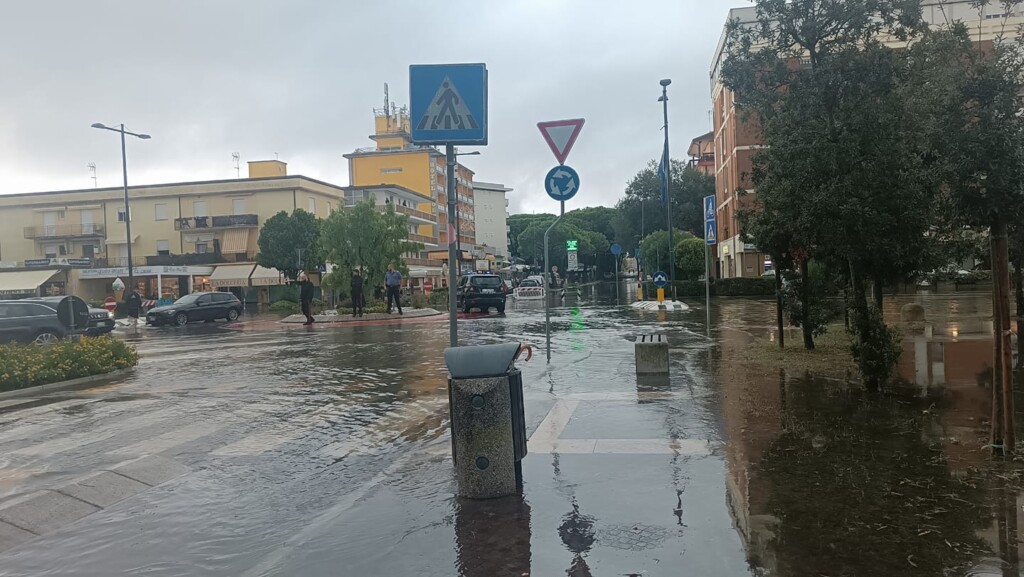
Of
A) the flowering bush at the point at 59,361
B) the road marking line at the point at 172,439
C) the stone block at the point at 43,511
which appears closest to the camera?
the stone block at the point at 43,511

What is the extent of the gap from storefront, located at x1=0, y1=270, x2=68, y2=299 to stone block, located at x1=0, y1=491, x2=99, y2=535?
5297 centimetres

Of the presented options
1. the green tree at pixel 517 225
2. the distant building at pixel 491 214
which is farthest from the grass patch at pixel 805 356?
the green tree at pixel 517 225

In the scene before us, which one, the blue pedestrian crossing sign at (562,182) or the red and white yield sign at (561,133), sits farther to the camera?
the blue pedestrian crossing sign at (562,182)

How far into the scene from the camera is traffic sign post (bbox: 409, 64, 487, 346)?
6250mm

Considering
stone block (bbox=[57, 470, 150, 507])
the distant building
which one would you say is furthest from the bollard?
the distant building

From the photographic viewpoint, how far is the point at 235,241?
5803 cm

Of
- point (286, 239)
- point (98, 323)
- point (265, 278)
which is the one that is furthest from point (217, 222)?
point (98, 323)

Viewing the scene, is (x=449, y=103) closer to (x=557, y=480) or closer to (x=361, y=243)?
(x=557, y=480)

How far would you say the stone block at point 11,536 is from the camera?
15.4 feet

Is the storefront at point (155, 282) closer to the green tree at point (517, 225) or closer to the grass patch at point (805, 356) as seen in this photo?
the grass patch at point (805, 356)

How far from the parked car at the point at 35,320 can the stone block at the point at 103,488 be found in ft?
46.2

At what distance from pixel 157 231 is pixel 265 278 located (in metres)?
13.1

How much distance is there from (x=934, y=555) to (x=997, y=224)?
2941mm

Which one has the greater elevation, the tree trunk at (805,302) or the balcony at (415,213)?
the balcony at (415,213)
